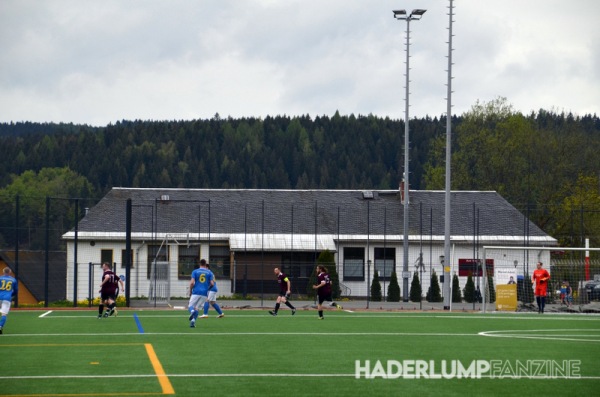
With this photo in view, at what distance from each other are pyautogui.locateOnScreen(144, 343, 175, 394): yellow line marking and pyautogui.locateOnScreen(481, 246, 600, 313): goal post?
2132cm

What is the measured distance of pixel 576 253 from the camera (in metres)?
51.6

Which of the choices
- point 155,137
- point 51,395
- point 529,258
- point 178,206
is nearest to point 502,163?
point 529,258

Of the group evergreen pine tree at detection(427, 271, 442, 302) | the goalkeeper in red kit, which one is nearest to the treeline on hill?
evergreen pine tree at detection(427, 271, 442, 302)

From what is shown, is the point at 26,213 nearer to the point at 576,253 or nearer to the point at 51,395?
the point at 576,253

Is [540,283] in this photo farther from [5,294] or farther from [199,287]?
[5,294]

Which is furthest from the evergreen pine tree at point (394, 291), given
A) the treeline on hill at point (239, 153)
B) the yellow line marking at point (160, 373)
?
the treeline on hill at point (239, 153)

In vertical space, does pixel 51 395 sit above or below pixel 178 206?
below

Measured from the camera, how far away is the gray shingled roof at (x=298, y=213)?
56531mm

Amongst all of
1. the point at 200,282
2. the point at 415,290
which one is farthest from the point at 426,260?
the point at 200,282

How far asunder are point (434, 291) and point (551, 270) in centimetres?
584

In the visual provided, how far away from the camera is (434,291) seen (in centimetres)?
4959

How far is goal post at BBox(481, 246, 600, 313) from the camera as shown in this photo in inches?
1574

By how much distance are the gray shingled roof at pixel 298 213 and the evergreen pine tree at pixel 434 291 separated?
5.63 m

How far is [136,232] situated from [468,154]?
31830 mm
